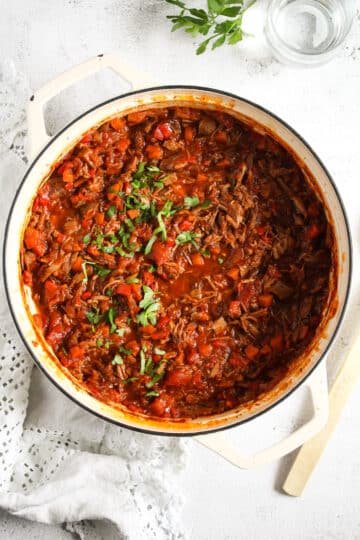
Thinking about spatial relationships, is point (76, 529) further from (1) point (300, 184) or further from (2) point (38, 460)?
(1) point (300, 184)

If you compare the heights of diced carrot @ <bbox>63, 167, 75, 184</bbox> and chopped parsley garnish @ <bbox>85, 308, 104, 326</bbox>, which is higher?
diced carrot @ <bbox>63, 167, 75, 184</bbox>

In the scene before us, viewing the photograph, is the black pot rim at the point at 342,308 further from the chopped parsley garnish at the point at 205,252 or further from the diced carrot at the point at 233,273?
the chopped parsley garnish at the point at 205,252

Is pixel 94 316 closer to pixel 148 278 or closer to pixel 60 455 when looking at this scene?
pixel 148 278

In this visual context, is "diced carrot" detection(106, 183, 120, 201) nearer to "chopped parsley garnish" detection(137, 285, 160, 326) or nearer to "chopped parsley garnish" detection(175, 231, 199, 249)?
"chopped parsley garnish" detection(175, 231, 199, 249)

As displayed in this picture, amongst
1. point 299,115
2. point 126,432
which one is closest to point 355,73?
point 299,115

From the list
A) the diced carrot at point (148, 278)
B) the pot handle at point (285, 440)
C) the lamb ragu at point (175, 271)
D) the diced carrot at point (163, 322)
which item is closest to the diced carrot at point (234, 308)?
the lamb ragu at point (175, 271)

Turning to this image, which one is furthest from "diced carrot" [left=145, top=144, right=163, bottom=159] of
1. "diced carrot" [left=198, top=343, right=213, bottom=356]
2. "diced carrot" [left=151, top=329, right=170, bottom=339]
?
"diced carrot" [left=198, top=343, right=213, bottom=356]

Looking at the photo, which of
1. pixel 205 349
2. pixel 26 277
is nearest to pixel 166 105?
pixel 26 277
